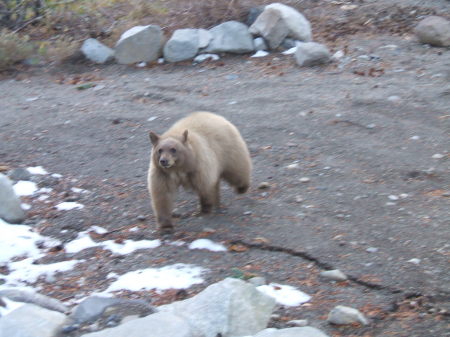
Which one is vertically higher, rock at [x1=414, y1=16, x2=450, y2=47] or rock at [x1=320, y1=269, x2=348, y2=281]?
rock at [x1=414, y1=16, x2=450, y2=47]

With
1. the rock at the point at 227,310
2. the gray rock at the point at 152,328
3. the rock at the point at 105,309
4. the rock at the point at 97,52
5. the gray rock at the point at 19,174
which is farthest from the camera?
the rock at the point at 97,52

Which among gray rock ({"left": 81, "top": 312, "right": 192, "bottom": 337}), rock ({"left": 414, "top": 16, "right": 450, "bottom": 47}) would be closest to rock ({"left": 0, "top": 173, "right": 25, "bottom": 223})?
gray rock ({"left": 81, "top": 312, "right": 192, "bottom": 337})

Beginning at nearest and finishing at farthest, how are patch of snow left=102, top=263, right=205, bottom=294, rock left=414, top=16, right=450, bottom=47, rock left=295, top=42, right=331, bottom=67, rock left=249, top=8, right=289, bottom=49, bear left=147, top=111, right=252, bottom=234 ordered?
patch of snow left=102, top=263, right=205, bottom=294 → bear left=147, top=111, right=252, bottom=234 → rock left=295, top=42, right=331, bottom=67 → rock left=414, top=16, right=450, bottom=47 → rock left=249, top=8, right=289, bottom=49

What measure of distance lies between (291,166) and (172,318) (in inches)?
135

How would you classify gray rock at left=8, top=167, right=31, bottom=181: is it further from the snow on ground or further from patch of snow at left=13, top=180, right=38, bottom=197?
the snow on ground

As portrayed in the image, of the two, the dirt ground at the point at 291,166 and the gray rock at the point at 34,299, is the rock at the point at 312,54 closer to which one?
the dirt ground at the point at 291,166

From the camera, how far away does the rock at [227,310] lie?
432cm

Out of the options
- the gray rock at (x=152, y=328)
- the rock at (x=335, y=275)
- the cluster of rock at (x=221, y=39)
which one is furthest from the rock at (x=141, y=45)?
the gray rock at (x=152, y=328)

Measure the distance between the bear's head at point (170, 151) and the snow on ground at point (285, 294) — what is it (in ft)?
4.44

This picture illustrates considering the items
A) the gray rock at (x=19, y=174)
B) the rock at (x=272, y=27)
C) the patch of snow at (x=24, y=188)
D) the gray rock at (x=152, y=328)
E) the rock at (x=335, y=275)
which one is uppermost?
the rock at (x=272, y=27)

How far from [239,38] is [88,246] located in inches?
228

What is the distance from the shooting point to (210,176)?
6336 mm

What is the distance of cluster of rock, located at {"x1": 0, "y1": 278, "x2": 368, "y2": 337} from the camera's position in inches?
166

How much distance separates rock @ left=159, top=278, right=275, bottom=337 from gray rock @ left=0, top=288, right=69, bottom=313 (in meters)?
0.72
